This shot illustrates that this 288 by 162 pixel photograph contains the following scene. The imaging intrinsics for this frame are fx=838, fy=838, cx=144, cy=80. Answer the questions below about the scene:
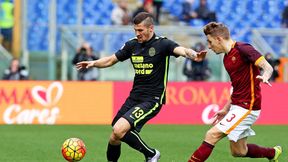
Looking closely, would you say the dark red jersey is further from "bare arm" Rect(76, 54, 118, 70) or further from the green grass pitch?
the green grass pitch

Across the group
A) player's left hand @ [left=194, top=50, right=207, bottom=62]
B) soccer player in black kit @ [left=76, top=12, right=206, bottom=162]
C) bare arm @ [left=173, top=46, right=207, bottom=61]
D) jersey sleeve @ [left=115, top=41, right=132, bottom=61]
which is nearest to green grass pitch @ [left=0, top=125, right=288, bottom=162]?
soccer player in black kit @ [left=76, top=12, right=206, bottom=162]

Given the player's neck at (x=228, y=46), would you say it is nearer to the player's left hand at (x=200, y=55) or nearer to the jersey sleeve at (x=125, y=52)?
the player's left hand at (x=200, y=55)

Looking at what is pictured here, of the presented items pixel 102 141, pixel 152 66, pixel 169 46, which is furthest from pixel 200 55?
pixel 102 141

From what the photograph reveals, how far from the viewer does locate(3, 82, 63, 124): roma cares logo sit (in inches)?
833

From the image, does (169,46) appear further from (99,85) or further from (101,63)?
(99,85)

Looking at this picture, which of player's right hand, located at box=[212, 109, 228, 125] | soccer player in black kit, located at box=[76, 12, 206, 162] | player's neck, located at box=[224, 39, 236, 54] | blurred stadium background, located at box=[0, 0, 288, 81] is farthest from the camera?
blurred stadium background, located at box=[0, 0, 288, 81]

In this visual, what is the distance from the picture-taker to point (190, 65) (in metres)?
24.0

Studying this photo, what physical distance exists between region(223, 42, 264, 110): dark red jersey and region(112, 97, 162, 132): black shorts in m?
1.38

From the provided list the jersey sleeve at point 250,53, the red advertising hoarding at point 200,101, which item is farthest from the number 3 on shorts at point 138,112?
the red advertising hoarding at point 200,101

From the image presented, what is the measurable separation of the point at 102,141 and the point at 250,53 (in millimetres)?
6276

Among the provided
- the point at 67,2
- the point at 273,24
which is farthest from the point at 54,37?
the point at 273,24

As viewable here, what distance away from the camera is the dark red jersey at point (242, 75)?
10469mm

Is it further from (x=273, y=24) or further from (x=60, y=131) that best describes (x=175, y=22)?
(x=60, y=131)

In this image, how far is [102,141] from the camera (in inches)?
632
